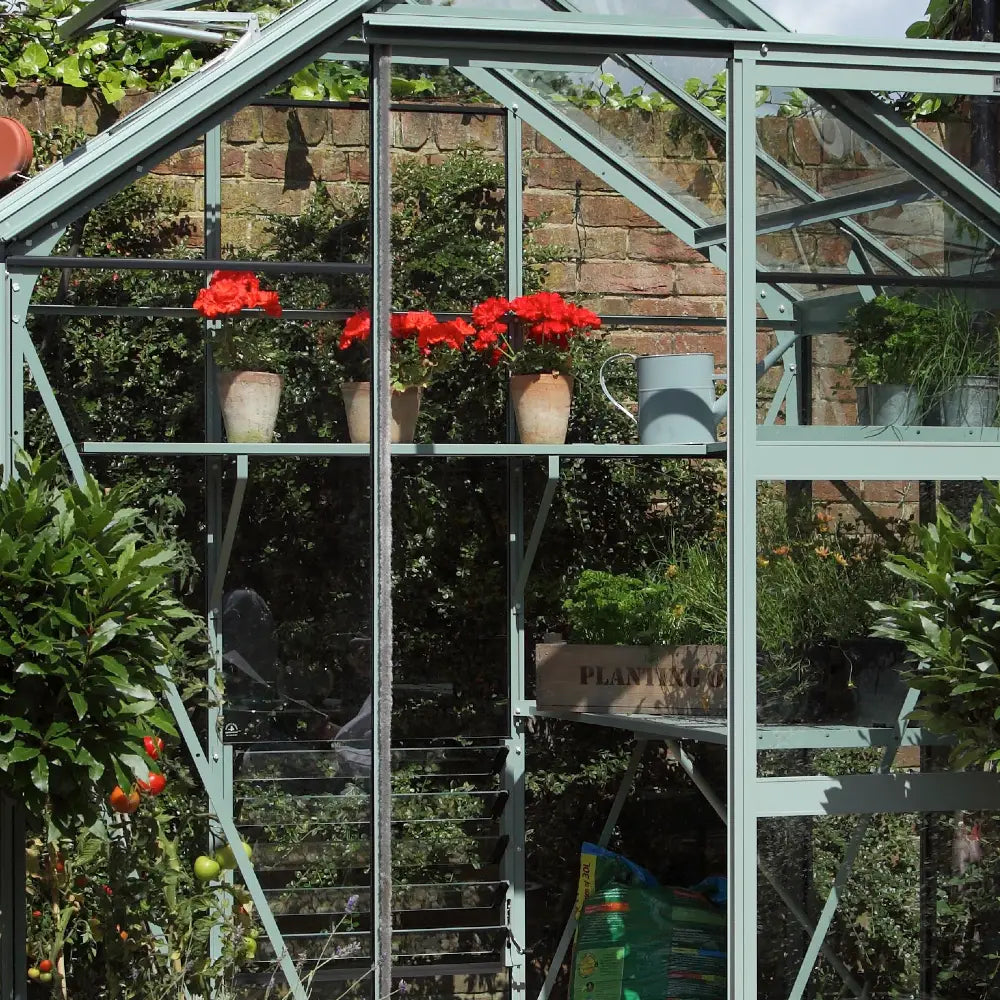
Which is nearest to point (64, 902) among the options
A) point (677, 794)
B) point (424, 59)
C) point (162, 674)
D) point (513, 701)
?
point (162, 674)

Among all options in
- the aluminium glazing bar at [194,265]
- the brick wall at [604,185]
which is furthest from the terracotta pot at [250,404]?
the brick wall at [604,185]

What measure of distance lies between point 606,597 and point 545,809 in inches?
31.6

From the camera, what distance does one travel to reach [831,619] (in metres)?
2.58

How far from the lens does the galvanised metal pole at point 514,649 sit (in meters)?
3.52

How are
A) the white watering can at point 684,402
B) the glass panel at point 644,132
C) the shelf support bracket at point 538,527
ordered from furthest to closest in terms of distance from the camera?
the shelf support bracket at point 538,527 → the white watering can at point 684,402 → the glass panel at point 644,132

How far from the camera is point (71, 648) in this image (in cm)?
234

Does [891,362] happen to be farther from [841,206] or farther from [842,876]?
[842,876]

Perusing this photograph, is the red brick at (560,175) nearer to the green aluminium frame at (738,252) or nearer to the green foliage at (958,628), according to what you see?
the green aluminium frame at (738,252)

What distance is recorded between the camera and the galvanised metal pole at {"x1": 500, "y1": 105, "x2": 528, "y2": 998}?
3523 mm

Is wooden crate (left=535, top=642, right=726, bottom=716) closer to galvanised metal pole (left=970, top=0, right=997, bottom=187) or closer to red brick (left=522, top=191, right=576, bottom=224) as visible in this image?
galvanised metal pole (left=970, top=0, right=997, bottom=187)

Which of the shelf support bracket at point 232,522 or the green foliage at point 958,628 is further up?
the shelf support bracket at point 232,522

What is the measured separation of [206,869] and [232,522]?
28.1 inches

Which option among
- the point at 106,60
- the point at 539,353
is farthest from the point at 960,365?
the point at 106,60

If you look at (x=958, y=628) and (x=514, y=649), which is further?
(x=514, y=649)
